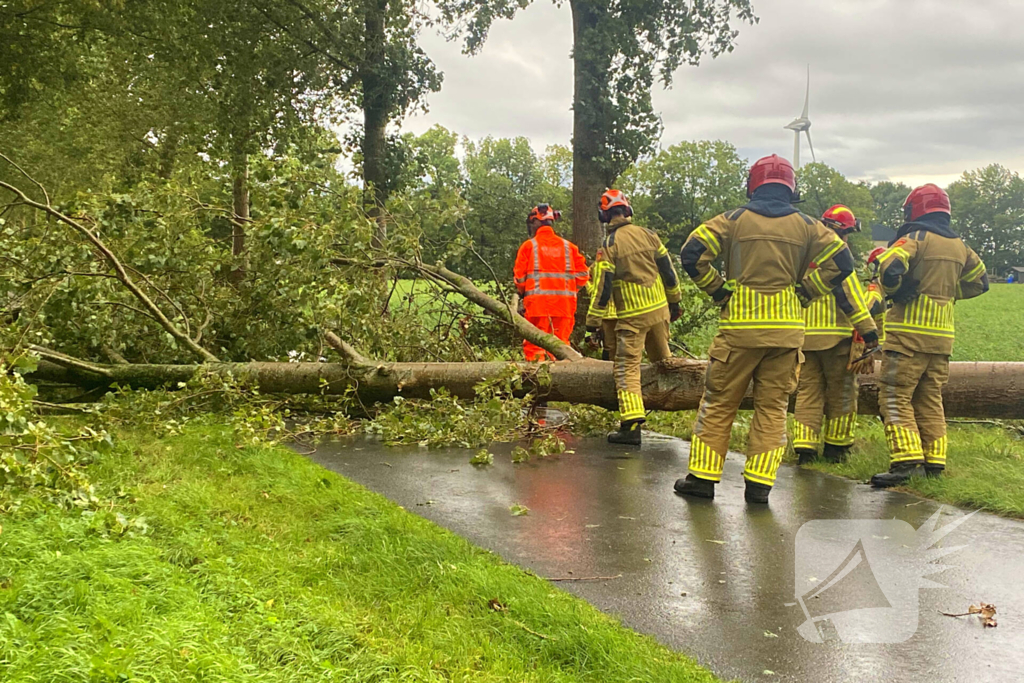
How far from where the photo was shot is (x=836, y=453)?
638 cm

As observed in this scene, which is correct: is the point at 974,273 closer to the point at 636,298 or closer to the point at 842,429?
the point at 842,429

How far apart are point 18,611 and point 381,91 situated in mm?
10678

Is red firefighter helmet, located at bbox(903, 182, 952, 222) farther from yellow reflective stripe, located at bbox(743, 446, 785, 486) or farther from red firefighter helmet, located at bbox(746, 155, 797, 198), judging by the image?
yellow reflective stripe, located at bbox(743, 446, 785, 486)

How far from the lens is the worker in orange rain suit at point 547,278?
29.5 ft

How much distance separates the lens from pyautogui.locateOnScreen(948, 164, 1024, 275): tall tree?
8438 cm

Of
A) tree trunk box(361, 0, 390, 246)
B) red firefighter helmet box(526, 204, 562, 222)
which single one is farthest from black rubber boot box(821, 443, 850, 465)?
tree trunk box(361, 0, 390, 246)

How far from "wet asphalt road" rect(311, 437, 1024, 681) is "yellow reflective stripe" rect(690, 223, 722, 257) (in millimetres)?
1557

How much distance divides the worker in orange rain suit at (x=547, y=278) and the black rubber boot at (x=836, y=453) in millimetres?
3341

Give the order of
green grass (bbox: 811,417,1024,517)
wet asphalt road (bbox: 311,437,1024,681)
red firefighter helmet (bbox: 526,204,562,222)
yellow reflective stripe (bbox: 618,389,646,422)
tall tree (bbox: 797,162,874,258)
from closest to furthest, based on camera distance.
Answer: wet asphalt road (bbox: 311,437,1024,681) → green grass (bbox: 811,417,1024,517) → yellow reflective stripe (bbox: 618,389,646,422) → red firefighter helmet (bbox: 526,204,562,222) → tall tree (bbox: 797,162,874,258)

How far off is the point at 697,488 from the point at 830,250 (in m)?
1.67

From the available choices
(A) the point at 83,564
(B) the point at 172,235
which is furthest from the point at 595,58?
(A) the point at 83,564

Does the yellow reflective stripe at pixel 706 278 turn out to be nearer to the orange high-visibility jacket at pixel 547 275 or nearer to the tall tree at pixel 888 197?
the orange high-visibility jacket at pixel 547 275

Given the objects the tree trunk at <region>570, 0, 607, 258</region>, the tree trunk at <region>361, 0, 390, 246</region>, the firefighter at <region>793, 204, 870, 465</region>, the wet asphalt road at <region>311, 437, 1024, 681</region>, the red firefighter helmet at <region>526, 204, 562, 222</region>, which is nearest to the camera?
the wet asphalt road at <region>311, 437, 1024, 681</region>
